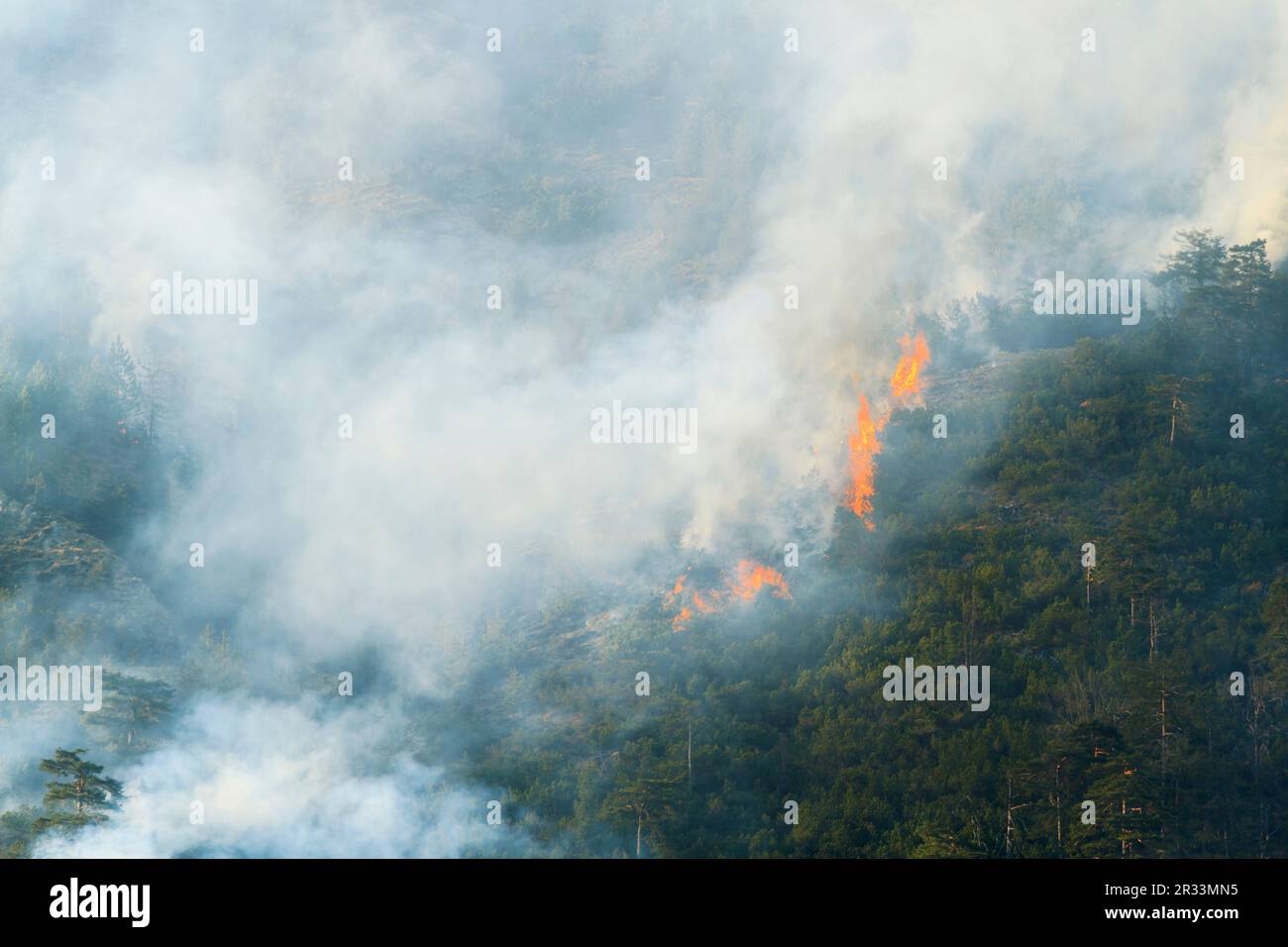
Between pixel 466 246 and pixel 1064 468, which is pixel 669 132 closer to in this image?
pixel 466 246

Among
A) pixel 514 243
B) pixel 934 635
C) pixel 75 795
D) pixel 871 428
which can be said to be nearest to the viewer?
pixel 75 795

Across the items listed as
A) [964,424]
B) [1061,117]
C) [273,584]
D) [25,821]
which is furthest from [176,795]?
[1061,117]

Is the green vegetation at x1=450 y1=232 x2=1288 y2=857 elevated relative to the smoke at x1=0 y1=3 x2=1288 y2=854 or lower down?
lower down

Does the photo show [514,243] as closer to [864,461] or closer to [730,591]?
[864,461]

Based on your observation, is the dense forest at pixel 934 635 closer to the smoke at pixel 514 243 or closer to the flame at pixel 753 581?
the flame at pixel 753 581

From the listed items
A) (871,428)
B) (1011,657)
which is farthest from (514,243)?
(1011,657)

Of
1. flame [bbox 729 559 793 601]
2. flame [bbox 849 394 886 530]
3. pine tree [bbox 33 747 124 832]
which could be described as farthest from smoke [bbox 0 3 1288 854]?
pine tree [bbox 33 747 124 832]

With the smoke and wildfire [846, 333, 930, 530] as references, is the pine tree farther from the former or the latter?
wildfire [846, 333, 930, 530]

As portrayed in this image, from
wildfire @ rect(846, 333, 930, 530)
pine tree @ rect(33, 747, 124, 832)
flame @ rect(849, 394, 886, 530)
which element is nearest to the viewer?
pine tree @ rect(33, 747, 124, 832)
